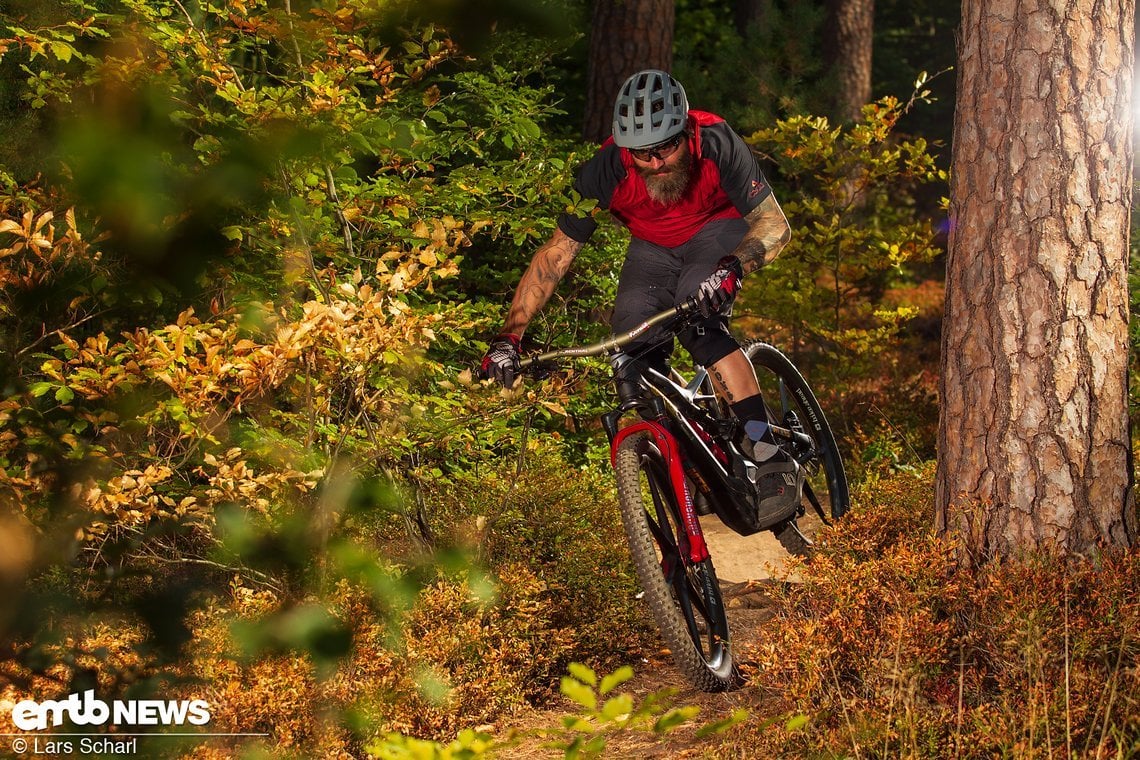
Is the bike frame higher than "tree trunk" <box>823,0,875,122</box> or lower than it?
lower

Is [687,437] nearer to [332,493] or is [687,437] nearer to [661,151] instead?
[661,151]

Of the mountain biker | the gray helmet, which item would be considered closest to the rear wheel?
the mountain biker

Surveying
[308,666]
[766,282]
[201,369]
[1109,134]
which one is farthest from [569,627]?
[766,282]

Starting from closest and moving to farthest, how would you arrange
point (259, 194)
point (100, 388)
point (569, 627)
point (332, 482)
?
1. point (259, 194)
2. point (100, 388)
3. point (332, 482)
4. point (569, 627)

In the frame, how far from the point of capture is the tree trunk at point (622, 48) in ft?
32.5

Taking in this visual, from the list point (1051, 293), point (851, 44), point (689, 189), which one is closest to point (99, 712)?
point (689, 189)

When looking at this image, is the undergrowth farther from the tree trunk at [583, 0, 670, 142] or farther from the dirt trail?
the tree trunk at [583, 0, 670, 142]

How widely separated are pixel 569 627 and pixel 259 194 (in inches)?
120

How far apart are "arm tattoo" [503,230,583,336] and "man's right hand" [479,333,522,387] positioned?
30 centimetres

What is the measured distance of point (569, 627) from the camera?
5160 mm

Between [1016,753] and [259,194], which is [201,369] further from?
[1016,753]

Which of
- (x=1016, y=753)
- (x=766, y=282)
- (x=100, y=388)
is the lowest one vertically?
(x=1016, y=753)

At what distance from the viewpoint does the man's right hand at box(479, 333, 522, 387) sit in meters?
4.63

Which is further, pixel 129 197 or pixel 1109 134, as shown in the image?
pixel 1109 134
